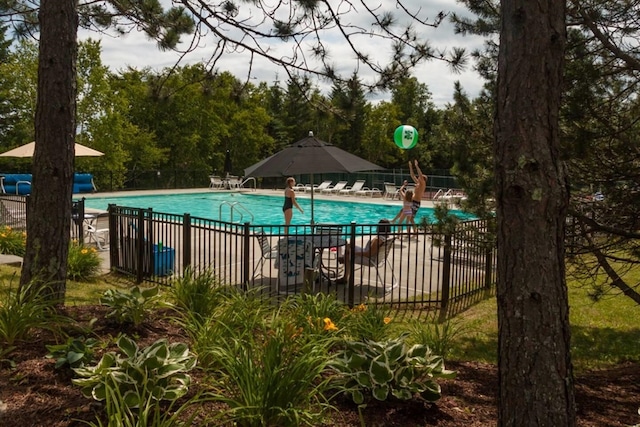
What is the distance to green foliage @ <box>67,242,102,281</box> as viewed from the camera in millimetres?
8438

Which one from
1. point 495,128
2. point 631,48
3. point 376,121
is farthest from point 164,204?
point 495,128

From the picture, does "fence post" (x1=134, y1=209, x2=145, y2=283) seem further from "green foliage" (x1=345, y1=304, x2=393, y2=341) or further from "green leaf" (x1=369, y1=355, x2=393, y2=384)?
"green leaf" (x1=369, y1=355, x2=393, y2=384)

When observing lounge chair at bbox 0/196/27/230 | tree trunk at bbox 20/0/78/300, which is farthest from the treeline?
tree trunk at bbox 20/0/78/300

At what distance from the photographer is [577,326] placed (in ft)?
22.7

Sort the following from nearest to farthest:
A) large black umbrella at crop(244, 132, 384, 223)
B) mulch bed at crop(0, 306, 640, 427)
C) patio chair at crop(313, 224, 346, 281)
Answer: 1. mulch bed at crop(0, 306, 640, 427)
2. patio chair at crop(313, 224, 346, 281)
3. large black umbrella at crop(244, 132, 384, 223)

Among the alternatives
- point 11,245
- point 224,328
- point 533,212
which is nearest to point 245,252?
point 224,328

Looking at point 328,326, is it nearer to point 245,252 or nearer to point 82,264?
point 245,252

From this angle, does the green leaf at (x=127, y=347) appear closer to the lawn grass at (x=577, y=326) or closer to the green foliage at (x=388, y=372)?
the green foliage at (x=388, y=372)

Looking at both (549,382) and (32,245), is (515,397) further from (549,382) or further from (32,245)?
(32,245)

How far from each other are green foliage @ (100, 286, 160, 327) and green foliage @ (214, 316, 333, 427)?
136cm

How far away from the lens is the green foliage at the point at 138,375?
9.30 feet

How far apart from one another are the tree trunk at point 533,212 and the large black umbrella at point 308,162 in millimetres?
7491

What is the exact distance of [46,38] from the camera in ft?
15.8

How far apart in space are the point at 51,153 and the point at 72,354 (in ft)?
6.99
